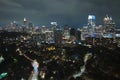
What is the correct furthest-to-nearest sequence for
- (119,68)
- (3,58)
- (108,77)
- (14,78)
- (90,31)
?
(90,31), (3,58), (14,78), (119,68), (108,77)

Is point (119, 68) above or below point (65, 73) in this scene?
above

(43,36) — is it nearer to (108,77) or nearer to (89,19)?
(89,19)

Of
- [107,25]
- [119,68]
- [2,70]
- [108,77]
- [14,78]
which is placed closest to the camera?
[108,77]

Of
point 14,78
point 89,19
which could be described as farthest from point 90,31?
point 14,78

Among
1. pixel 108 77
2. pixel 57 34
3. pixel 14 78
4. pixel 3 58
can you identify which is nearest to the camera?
pixel 108 77

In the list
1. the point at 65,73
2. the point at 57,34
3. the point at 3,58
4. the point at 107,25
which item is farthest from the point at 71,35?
the point at 65,73

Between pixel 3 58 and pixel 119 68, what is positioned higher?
pixel 119 68

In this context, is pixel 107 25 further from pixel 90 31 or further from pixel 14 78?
pixel 14 78

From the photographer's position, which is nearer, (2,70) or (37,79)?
(37,79)

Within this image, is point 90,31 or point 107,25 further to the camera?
point 90,31
